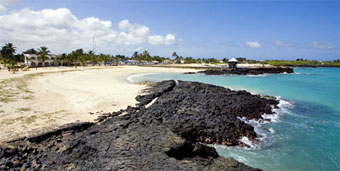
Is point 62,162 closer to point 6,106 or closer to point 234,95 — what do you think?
point 6,106

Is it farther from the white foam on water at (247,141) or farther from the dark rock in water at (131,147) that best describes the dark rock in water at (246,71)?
the dark rock in water at (131,147)

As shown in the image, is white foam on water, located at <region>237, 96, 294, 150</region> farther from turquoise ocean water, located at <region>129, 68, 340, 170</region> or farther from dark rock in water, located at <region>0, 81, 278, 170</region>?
dark rock in water, located at <region>0, 81, 278, 170</region>

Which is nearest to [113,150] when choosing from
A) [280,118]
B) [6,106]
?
[6,106]

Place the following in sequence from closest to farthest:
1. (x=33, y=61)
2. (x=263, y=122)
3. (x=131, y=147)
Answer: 1. (x=131, y=147)
2. (x=263, y=122)
3. (x=33, y=61)

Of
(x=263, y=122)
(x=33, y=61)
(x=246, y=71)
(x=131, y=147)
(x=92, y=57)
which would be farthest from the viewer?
(x=92, y=57)

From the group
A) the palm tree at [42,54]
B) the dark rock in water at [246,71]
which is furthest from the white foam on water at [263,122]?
the palm tree at [42,54]

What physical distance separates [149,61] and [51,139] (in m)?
117

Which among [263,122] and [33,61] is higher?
[33,61]

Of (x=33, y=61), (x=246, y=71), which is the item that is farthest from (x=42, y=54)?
(x=246, y=71)

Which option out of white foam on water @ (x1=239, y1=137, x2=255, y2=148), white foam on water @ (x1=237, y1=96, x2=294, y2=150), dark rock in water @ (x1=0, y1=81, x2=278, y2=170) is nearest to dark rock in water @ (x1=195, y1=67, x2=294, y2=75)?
white foam on water @ (x1=237, y1=96, x2=294, y2=150)

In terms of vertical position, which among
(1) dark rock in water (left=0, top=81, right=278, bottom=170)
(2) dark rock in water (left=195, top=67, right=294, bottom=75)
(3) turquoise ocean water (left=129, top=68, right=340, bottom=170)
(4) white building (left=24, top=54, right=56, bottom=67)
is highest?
(4) white building (left=24, top=54, right=56, bottom=67)

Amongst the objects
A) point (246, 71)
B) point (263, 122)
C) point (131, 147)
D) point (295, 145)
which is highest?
point (246, 71)

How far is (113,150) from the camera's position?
7.30 meters

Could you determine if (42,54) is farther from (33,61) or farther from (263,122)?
(263,122)
